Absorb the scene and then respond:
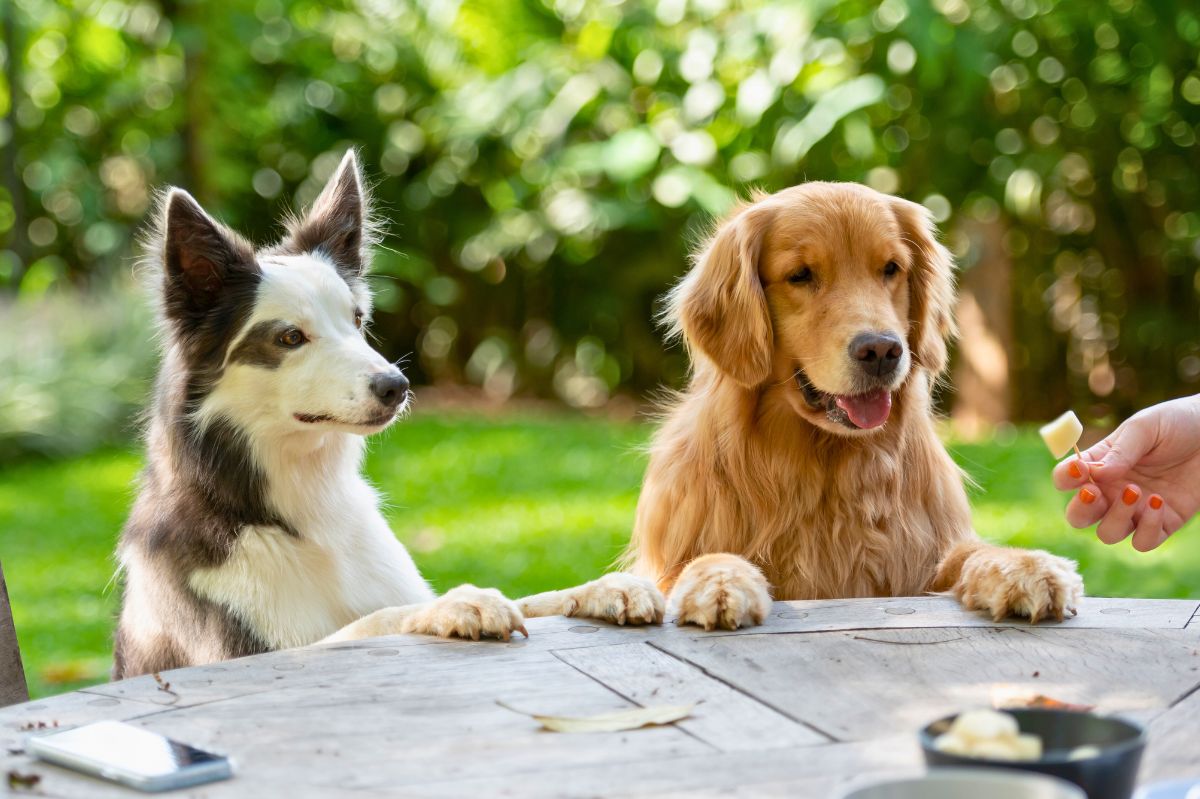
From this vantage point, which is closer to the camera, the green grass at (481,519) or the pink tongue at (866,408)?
the pink tongue at (866,408)

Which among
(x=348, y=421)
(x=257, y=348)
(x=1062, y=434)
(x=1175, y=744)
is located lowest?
(x=1175, y=744)

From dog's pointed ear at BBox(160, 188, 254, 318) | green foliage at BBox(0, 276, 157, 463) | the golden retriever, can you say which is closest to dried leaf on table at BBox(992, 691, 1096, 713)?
the golden retriever

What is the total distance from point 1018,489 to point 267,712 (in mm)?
6135

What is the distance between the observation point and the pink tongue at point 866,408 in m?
3.13

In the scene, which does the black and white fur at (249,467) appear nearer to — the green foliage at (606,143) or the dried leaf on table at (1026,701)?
the dried leaf on table at (1026,701)

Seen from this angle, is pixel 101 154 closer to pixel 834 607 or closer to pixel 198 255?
pixel 198 255

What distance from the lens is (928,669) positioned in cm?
209

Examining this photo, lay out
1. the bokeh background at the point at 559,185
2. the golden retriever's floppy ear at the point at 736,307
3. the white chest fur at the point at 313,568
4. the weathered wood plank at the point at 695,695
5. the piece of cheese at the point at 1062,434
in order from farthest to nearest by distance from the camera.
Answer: the bokeh background at the point at 559,185
the golden retriever's floppy ear at the point at 736,307
the white chest fur at the point at 313,568
the piece of cheese at the point at 1062,434
the weathered wood plank at the point at 695,695

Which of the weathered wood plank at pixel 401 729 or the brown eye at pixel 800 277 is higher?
the brown eye at pixel 800 277

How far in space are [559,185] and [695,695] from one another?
8989 mm

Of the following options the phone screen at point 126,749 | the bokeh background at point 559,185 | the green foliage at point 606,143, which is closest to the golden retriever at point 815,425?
the phone screen at point 126,749

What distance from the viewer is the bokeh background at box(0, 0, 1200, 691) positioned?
352 inches

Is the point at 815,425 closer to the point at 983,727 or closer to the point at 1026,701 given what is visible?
the point at 1026,701

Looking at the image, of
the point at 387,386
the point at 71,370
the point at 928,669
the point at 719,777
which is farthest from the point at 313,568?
the point at 71,370
